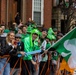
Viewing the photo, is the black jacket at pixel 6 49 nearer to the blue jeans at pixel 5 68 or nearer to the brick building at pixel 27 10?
the blue jeans at pixel 5 68

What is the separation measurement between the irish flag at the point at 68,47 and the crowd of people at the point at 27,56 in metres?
0.22

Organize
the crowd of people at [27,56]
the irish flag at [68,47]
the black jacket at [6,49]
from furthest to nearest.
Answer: the crowd of people at [27,56] → the black jacket at [6,49] → the irish flag at [68,47]

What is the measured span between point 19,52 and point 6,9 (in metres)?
13.1

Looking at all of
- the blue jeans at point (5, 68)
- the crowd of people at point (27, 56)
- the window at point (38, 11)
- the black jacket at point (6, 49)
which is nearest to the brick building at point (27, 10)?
the window at point (38, 11)

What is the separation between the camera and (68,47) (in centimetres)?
871

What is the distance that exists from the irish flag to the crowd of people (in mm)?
224

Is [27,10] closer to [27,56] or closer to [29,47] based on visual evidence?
[29,47]

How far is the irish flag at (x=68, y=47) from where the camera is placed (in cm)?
859

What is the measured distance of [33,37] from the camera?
10.1m

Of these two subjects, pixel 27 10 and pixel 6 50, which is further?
pixel 27 10

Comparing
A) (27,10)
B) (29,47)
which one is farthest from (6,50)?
(27,10)

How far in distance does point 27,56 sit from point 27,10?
14.8 metres

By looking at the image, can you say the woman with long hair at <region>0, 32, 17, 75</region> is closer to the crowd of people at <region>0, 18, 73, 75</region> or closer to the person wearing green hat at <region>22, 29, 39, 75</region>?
the crowd of people at <region>0, 18, 73, 75</region>

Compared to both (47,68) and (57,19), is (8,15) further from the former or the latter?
(47,68)
